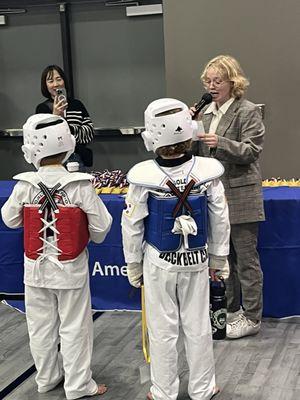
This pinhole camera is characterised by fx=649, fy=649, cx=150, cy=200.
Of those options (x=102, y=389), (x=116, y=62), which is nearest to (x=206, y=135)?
(x=102, y=389)

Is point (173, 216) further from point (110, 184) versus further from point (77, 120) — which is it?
point (77, 120)

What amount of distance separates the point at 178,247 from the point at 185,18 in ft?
7.47

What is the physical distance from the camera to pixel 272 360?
335cm

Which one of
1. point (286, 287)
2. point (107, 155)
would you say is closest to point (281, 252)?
point (286, 287)

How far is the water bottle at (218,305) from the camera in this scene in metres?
3.39

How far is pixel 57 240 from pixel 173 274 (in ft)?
1.83

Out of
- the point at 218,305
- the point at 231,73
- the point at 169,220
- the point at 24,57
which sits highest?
the point at 24,57

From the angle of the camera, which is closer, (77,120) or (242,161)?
(242,161)

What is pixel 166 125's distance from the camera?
8.84 feet

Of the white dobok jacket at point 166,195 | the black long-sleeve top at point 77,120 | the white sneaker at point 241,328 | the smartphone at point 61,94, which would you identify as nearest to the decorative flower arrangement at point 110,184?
the black long-sleeve top at point 77,120

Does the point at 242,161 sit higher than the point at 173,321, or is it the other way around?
the point at 242,161

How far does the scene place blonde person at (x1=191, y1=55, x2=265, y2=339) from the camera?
3.40 metres

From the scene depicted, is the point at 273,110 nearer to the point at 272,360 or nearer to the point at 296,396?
the point at 272,360

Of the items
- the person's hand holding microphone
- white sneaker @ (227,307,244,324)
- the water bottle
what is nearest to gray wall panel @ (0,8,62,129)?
the person's hand holding microphone
